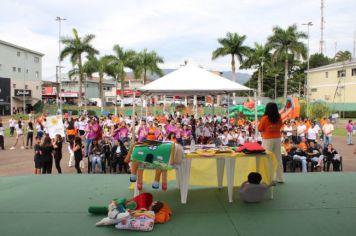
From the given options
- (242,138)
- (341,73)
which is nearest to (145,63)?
(341,73)

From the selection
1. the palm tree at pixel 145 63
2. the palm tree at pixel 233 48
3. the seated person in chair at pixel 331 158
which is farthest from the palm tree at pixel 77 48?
the seated person in chair at pixel 331 158

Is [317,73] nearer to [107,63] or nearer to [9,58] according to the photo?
[107,63]

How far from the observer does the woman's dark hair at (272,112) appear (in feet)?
21.0

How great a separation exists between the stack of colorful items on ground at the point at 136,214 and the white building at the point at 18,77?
4336 centimetres

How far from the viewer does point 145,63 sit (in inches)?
1678

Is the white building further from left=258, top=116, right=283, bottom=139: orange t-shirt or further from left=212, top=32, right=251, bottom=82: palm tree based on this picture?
left=258, top=116, right=283, bottom=139: orange t-shirt

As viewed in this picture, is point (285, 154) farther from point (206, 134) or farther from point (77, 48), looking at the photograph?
point (77, 48)

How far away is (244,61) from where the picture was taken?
45812mm

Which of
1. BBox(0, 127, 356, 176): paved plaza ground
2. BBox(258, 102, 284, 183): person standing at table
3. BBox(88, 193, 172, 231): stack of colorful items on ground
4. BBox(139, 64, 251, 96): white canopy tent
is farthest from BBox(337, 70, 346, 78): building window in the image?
BBox(88, 193, 172, 231): stack of colorful items on ground

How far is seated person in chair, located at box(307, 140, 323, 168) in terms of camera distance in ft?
33.6

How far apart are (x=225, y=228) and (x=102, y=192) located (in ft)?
9.63

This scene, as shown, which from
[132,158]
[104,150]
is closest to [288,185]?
[132,158]

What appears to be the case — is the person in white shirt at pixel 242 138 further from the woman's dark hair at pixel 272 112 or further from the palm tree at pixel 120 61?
the palm tree at pixel 120 61

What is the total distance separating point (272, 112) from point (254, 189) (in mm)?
1501
